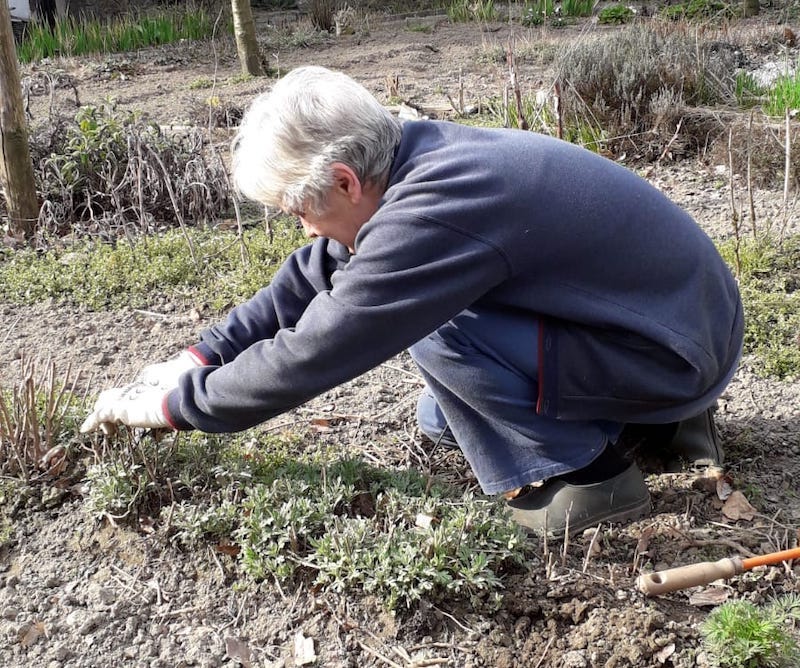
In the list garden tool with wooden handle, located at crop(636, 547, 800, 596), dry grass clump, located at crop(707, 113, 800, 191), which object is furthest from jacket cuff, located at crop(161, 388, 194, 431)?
dry grass clump, located at crop(707, 113, 800, 191)

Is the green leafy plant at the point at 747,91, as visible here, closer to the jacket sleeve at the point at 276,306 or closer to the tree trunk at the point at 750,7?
the jacket sleeve at the point at 276,306

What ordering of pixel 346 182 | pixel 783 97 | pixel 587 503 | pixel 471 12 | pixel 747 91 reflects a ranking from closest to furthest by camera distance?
pixel 346 182, pixel 587 503, pixel 783 97, pixel 747 91, pixel 471 12

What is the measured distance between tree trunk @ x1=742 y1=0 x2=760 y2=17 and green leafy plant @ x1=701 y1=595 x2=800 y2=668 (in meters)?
9.91

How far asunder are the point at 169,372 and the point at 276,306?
376 mm

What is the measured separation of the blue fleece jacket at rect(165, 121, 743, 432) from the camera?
→ 201cm

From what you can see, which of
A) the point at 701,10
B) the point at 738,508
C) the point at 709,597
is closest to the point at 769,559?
the point at 709,597

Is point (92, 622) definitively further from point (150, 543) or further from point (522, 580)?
point (522, 580)

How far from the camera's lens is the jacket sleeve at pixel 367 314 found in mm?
1991

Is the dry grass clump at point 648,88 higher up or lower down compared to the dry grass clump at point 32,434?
higher up

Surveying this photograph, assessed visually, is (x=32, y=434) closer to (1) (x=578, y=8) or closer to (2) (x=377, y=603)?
(2) (x=377, y=603)

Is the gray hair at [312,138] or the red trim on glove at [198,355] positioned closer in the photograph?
the gray hair at [312,138]

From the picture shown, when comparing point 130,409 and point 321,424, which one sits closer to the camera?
point 130,409

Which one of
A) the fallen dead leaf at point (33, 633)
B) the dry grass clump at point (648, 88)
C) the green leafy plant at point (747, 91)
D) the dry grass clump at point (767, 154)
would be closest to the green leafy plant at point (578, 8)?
the dry grass clump at point (648, 88)

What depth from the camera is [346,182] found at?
2.14m
